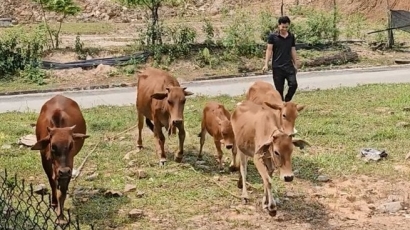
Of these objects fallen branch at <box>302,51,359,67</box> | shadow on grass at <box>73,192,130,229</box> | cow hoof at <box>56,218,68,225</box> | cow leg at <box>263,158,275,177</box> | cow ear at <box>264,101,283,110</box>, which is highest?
cow ear at <box>264,101,283,110</box>

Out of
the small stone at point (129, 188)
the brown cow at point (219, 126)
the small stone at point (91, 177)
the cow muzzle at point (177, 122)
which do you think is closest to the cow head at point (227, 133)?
the brown cow at point (219, 126)

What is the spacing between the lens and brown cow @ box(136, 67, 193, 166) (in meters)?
10.3

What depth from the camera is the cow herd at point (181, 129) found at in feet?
25.9

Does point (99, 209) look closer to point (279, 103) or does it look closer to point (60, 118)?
point (60, 118)

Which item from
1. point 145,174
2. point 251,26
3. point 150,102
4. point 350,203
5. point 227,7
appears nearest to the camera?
point 350,203

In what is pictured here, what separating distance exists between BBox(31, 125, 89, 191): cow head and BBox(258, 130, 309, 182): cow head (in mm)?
2154

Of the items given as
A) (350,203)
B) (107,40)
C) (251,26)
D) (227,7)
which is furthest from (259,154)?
(227,7)

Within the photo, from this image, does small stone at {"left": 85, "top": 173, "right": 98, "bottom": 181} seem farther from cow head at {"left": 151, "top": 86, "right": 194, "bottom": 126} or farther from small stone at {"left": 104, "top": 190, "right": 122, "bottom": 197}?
cow head at {"left": 151, "top": 86, "right": 194, "bottom": 126}

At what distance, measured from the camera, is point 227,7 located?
3369cm

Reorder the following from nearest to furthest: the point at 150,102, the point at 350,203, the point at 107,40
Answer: the point at 350,203, the point at 150,102, the point at 107,40

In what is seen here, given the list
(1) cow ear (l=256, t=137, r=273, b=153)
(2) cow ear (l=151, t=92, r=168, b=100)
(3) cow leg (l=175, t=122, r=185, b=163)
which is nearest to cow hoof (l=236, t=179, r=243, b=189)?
(1) cow ear (l=256, t=137, r=273, b=153)

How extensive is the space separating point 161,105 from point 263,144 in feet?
9.94

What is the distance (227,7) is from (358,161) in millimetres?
23888

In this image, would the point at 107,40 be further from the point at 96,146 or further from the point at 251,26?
the point at 96,146
